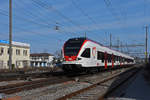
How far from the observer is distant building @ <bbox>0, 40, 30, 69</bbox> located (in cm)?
5050

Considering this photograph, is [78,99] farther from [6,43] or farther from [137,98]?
[6,43]

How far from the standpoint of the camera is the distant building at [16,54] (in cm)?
5050

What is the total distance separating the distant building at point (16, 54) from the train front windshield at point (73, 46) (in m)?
32.3

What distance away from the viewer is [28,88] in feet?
37.9

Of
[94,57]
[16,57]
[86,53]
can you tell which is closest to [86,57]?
[86,53]

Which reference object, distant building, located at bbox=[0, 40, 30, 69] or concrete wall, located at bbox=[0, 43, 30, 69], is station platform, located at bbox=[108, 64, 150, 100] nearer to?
concrete wall, located at bbox=[0, 43, 30, 69]

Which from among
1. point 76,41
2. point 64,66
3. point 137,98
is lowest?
point 137,98

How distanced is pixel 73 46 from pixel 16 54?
132 feet

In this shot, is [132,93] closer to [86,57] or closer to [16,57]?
[86,57]

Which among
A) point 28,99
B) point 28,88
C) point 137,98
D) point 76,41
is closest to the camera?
point 28,99

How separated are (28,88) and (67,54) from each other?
684 cm

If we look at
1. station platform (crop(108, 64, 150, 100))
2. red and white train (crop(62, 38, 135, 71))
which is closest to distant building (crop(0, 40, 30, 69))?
red and white train (crop(62, 38, 135, 71))

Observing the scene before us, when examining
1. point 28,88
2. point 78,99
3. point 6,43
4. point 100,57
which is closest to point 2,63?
point 6,43

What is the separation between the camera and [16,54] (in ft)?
183
